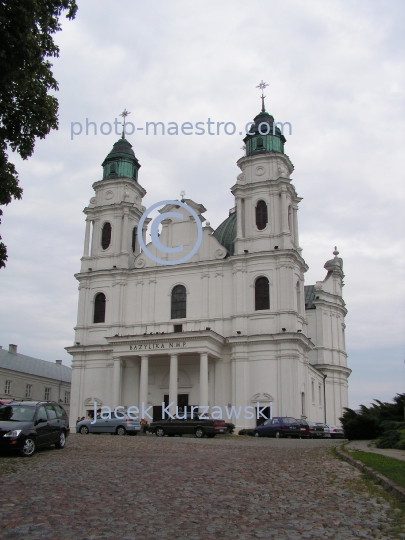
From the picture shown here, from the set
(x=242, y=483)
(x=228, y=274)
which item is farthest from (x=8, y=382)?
(x=242, y=483)

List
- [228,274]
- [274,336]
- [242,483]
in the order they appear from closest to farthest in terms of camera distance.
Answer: [242,483], [274,336], [228,274]

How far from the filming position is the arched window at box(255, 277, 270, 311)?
41.4 meters

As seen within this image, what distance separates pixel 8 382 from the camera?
58500mm

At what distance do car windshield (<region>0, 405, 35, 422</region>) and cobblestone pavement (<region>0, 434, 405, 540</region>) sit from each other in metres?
2.04

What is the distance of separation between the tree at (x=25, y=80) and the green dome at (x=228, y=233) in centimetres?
3446

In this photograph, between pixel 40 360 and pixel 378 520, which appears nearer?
pixel 378 520

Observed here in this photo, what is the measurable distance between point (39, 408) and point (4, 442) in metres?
1.99

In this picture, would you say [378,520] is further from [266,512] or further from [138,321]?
[138,321]

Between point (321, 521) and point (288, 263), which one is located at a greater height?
point (288, 263)

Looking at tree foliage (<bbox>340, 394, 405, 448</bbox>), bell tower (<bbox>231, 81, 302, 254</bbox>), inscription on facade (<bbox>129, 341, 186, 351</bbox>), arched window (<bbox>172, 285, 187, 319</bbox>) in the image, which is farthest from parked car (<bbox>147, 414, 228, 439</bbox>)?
bell tower (<bbox>231, 81, 302, 254</bbox>)

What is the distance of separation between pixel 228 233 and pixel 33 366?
29.8 metres

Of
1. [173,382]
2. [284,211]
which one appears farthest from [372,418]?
[284,211]

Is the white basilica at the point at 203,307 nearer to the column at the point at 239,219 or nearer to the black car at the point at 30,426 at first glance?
the column at the point at 239,219

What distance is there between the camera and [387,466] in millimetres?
11875
